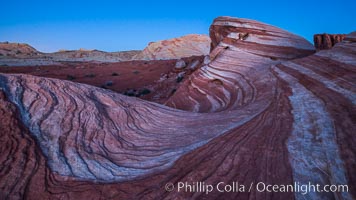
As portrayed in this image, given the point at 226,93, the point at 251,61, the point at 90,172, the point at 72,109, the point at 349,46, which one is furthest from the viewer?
the point at 251,61

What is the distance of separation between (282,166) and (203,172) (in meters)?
0.57

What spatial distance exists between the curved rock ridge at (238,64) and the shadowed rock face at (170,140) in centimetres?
107

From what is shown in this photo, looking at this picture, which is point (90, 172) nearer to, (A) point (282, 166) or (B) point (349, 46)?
(A) point (282, 166)

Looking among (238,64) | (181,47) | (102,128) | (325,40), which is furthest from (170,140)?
(181,47)

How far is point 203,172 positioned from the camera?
2.00 meters

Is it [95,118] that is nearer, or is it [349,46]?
[95,118]

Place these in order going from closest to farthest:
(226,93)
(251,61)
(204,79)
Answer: (226,93) → (251,61) → (204,79)

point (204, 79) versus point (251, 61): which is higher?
point (251, 61)

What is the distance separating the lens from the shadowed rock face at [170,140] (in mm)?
1885

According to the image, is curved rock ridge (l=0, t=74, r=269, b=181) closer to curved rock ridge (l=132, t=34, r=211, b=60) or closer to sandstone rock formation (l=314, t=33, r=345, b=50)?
sandstone rock formation (l=314, t=33, r=345, b=50)

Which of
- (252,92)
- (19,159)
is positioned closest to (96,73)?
(252,92)

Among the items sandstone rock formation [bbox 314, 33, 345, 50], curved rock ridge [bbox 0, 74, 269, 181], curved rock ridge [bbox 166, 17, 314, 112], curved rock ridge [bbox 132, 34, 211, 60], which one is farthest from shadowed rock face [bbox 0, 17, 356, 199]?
curved rock ridge [bbox 132, 34, 211, 60]

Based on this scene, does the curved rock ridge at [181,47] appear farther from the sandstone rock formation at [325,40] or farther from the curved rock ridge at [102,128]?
the curved rock ridge at [102,128]

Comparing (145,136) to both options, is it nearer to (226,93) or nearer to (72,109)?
(72,109)
